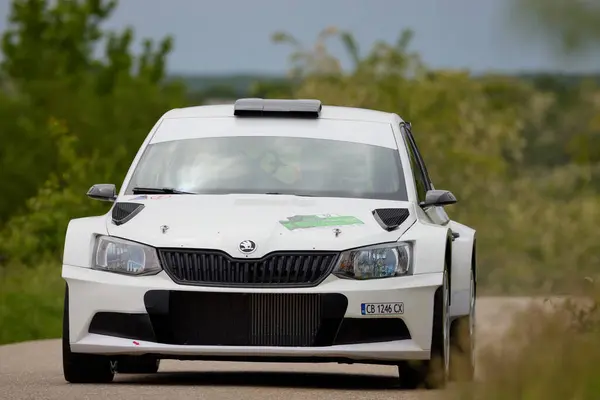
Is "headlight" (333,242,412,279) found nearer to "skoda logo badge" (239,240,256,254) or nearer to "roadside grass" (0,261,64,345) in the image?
"skoda logo badge" (239,240,256,254)

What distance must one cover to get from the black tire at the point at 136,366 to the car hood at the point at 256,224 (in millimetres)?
1424

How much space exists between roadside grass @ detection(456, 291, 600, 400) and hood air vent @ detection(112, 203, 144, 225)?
2780 mm

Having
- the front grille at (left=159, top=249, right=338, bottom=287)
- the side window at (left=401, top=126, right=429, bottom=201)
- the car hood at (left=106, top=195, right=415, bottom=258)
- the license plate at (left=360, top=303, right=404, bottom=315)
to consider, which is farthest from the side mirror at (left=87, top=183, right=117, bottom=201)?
the license plate at (left=360, top=303, right=404, bottom=315)

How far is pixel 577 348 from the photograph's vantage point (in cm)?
782

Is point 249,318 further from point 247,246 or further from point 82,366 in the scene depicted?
point 82,366

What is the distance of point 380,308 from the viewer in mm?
9977

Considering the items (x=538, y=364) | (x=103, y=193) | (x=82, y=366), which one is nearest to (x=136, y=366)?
(x=103, y=193)

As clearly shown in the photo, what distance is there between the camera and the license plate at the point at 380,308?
9961mm

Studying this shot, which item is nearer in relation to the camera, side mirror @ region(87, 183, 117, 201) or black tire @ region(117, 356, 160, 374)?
side mirror @ region(87, 183, 117, 201)

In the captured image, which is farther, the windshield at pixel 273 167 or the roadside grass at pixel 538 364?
the windshield at pixel 273 167

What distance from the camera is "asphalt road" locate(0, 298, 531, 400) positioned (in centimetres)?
955

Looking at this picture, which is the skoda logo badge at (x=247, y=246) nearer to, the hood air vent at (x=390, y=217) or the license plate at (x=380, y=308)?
the license plate at (x=380, y=308)

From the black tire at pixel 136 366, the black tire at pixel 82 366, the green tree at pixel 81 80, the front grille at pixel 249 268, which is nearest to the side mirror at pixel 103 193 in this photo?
the black tire at pixel 82 366

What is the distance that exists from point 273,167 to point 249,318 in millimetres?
1509
